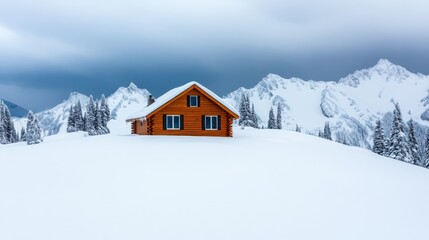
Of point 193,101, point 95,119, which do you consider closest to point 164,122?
point 193,101

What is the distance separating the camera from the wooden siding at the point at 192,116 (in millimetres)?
35594

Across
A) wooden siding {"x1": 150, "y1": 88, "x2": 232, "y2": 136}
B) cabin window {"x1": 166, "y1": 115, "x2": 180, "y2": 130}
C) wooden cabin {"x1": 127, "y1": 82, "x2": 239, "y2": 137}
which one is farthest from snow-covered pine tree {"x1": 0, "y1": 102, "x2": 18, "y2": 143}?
cabin window {"x1": 166, "y1": 115, "x2": 180, "y2": 130}

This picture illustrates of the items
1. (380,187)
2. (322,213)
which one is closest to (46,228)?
(322,213)

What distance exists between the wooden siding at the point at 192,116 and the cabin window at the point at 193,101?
0.30 metres

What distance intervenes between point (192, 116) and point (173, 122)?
199cm

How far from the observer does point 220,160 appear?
20.6 meters

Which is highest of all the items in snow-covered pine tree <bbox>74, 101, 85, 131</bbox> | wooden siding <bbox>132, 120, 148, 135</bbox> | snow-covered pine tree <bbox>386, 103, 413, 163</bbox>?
snow-covered pine tree <bbox>74, 101, 85, 131</bbox>

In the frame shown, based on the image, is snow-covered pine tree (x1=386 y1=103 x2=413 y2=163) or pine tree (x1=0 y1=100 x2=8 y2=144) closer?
snow-covered pine tree (x1=386 y1=103 x2=413 y2=163)

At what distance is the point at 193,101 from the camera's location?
3659cm

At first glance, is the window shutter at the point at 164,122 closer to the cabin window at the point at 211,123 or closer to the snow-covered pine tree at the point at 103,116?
the cabin window at the point at 211,123

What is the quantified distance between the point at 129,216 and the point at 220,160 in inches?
374

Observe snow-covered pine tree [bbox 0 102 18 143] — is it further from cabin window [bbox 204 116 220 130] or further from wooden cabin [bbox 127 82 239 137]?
cabin window [bbox 204 116 220 130]

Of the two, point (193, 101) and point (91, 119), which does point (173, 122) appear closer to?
point (193, 101)

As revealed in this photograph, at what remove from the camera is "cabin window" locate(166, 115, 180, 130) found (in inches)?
1417
